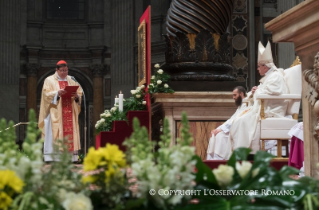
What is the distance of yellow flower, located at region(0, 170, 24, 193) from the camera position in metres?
1.49

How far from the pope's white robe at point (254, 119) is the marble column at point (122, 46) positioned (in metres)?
9.76

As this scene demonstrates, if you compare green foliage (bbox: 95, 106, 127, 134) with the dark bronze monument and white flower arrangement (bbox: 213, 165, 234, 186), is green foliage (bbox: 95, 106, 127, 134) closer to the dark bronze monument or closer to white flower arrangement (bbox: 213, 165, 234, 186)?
the dark bronze monument

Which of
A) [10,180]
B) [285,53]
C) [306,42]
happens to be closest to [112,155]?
[10,180]

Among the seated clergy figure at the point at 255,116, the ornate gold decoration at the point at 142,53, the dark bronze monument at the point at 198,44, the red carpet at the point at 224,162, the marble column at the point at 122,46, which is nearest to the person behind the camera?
the red carpet at the point at 224,162

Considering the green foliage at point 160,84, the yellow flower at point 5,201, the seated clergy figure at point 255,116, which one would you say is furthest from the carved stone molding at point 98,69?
the yellow flower at point 5,201

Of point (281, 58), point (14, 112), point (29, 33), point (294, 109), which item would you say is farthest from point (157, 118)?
point (29, 33)

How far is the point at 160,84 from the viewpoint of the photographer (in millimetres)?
7148

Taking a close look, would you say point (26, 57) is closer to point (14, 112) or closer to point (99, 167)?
point (14, 112)

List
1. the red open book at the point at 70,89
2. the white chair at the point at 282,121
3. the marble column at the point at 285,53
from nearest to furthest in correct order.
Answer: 1. the white chair at the point at 282,121
2. the red open book at the point at 70,89
3. the marble column at the point at 285,53

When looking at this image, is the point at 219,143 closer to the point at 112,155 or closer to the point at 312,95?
the point at 312,95

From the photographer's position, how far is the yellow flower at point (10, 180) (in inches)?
58.7

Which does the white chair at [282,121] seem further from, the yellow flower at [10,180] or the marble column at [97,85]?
the marble column at [97,85]

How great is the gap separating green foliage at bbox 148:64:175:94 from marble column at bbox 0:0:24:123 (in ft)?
31.7

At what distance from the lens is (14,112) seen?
1616 cm
